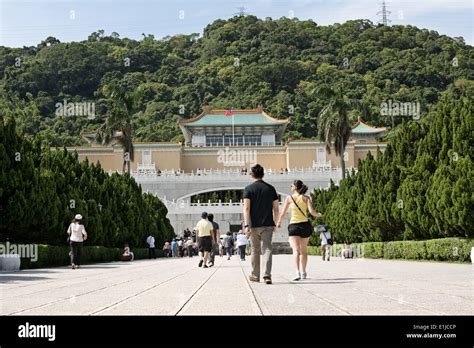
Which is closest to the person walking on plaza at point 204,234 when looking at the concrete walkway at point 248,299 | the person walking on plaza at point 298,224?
the person walking on plaza at point 298,224

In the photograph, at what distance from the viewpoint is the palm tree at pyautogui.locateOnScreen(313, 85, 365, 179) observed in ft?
138

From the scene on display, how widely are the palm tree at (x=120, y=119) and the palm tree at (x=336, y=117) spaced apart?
1154 cm

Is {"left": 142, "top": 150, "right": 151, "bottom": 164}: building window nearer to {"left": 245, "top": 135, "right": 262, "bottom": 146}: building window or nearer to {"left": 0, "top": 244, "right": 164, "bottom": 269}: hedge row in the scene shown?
{"left": 245, "top": 135, "right": 262, "bottom": 146}: building window

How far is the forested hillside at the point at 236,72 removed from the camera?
84312 mm

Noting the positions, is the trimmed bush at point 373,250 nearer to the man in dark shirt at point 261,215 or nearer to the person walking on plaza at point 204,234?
the person walking on plaza at point 204,234

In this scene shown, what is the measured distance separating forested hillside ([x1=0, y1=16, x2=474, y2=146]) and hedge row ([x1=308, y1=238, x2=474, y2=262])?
50574mm

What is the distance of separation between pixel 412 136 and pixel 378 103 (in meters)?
62.9

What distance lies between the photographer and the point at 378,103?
281 feet

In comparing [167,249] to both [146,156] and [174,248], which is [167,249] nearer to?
[174,248]

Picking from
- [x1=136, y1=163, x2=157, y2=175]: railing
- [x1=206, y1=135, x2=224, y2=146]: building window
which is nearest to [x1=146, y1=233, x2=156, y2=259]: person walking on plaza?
[x1=136, y1=163, x2=157, y2=175]: railing

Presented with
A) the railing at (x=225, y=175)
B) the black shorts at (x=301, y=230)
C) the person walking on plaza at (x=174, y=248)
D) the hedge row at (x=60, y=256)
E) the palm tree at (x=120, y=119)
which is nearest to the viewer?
the black shorts at (x=301, y=230)
